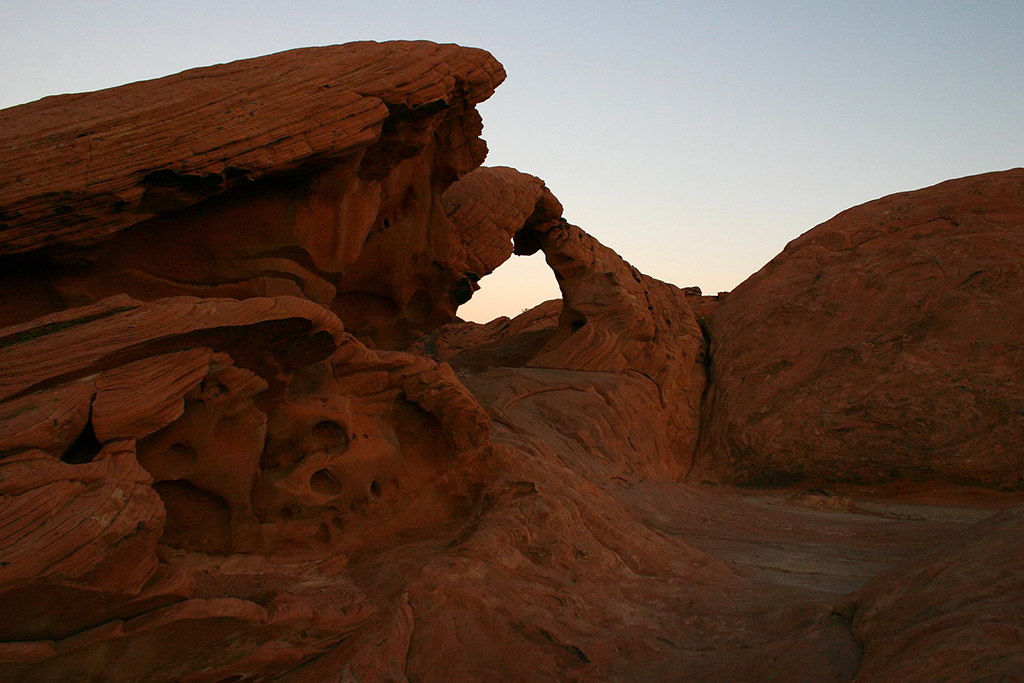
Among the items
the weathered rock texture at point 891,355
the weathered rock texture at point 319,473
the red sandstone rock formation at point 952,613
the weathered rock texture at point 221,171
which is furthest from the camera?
the weathered rock texture at point 891,355

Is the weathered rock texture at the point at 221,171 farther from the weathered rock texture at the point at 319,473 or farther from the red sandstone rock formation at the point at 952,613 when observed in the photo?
the red sandstone rock formation at the point at 952,613

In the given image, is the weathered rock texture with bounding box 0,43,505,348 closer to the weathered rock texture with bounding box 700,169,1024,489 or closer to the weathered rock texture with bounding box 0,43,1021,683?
the weathered rock texture with bounding box 0,43,1021,683

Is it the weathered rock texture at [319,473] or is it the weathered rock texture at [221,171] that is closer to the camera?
the weathered rock texture at [319,473]

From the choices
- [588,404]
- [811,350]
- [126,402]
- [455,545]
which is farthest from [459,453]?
[811,350]

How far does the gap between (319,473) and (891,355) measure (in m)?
6.49

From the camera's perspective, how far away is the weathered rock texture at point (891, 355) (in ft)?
27.0

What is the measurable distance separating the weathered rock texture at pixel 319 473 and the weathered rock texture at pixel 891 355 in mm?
1068

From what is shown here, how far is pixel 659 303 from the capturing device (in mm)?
10555

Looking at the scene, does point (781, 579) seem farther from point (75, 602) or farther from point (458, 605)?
point (75, 602)

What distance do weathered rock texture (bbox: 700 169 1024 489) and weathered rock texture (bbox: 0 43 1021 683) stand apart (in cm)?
107

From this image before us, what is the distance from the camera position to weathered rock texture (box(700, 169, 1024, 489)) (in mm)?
8219

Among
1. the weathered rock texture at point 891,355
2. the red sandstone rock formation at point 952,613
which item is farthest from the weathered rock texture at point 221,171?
the weathered rock texture at point 891,355

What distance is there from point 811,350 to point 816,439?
1174mm

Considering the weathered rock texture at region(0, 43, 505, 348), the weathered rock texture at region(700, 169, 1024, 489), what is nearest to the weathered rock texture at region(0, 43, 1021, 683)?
the weathered rock texture at region(0, 43, 505, 348)
